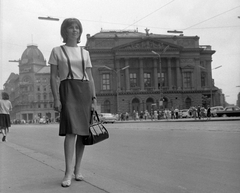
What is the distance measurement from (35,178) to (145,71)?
71.3 meters

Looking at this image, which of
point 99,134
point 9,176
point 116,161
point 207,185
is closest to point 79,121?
point 99,134

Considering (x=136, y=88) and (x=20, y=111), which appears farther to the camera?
(x=20, y=111)

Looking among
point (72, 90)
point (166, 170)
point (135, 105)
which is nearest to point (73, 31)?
point (72, 90)

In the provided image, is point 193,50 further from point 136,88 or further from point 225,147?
point 225,147

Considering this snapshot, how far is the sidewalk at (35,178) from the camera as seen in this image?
12.5ft

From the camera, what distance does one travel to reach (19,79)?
112 m

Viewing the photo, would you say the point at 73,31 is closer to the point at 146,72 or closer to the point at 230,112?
the point at 230,112

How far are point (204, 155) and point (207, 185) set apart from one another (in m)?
2.77

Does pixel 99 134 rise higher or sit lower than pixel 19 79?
lower

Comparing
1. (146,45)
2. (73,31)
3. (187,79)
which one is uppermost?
(146,45)

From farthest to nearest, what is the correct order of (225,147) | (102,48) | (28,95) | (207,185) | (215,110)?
1. (28,95)
2. (102,48)
3. (215,110)
4. (225,147)
5. (207,185)

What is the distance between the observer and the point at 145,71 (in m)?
75.2

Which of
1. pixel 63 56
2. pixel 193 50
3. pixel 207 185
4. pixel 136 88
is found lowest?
pixel 207 185

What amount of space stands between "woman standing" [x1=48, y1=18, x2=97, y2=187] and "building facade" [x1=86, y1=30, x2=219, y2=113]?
213 ft
